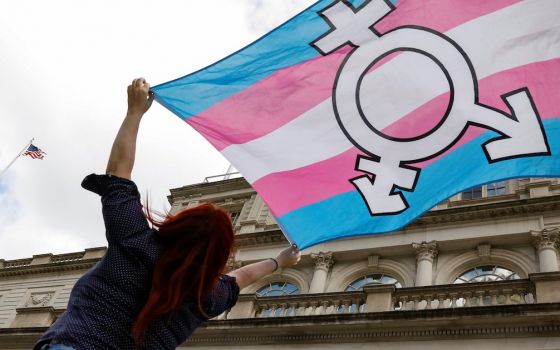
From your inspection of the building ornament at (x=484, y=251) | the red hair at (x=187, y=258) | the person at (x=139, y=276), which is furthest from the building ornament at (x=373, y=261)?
the red hair at (x=187, y=258)

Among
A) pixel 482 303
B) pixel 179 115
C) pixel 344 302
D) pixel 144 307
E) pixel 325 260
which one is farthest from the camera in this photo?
pixel 325 260

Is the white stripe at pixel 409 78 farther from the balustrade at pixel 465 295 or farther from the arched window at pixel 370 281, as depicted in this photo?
the arched window at pixel 370 281

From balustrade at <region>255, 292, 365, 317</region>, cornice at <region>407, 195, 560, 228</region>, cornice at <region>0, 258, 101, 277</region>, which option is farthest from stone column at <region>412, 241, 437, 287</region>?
cornice at <region>0, 258, 101, 277</region>

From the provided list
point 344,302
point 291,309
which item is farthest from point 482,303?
point 291,309

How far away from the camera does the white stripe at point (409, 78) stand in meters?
5.60

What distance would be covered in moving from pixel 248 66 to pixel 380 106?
1.68 meters

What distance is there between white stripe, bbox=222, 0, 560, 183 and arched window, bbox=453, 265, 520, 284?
12512 millimetres

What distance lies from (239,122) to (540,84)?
3105mm

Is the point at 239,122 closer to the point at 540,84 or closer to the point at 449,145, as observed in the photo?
the point at 449,145

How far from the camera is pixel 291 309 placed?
56.2ft

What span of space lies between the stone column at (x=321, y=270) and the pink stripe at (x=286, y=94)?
1359 centimetres

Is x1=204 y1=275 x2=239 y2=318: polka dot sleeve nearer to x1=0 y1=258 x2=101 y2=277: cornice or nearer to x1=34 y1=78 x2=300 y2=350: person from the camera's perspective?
x1=34 y1=78 x2=300 y2=350: person

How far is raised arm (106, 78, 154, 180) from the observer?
9.34 ft

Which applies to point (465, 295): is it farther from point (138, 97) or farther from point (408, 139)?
point (138, 97)
